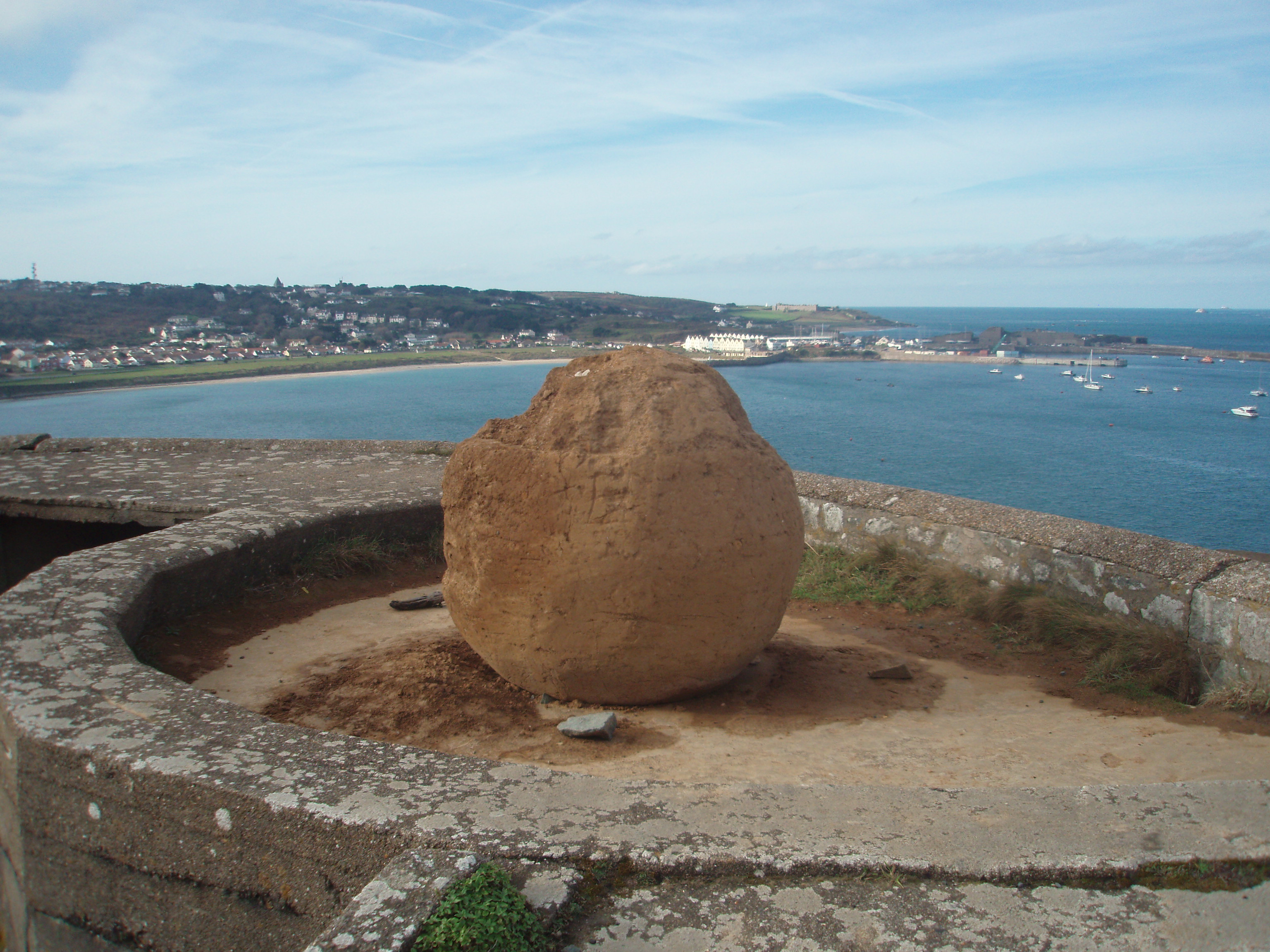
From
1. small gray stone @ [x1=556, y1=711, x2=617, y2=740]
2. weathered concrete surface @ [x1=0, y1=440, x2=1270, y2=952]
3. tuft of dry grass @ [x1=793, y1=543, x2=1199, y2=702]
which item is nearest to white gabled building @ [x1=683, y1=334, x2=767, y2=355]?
tuft of dry grass @ [x1=793, y1=543, x2=1199, y2=702]

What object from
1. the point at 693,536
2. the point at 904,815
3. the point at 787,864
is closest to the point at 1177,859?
the point at 904,815

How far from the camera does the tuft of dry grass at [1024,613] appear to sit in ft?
17.5

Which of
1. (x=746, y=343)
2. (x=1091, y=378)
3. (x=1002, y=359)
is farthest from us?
(x=1002, y=359)

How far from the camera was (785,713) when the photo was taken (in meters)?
4.84

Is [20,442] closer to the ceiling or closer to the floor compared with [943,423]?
closer to the ceiling

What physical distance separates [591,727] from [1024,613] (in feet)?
11.8

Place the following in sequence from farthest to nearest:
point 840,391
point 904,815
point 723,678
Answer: point 840,391 < point 723,678 < point 904,815

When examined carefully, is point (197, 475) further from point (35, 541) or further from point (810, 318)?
point (810, 318)

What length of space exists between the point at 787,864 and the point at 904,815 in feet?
1.76

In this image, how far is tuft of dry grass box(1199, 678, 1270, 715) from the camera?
4883 millimetres

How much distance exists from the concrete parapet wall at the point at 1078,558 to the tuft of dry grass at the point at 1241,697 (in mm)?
67

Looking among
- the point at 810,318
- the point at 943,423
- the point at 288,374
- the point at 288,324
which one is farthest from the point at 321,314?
A: the point at 810,318

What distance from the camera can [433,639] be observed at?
5.86 metres

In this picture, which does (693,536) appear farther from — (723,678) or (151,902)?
(151,902)
